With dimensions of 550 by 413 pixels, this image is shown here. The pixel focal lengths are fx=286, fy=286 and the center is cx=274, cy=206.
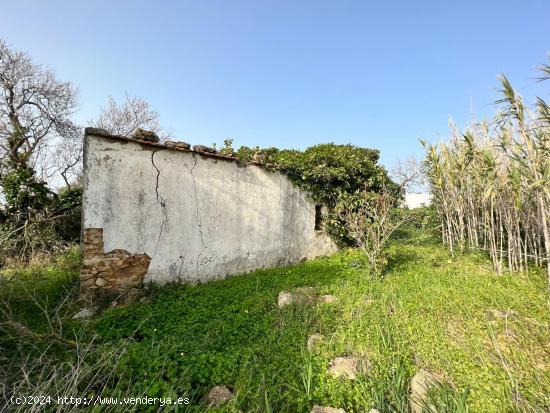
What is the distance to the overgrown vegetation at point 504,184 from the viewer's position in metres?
4.58

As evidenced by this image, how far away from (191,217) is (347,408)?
4050mm

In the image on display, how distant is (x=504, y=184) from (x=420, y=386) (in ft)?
15.4

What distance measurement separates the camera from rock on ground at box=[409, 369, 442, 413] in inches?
97.1

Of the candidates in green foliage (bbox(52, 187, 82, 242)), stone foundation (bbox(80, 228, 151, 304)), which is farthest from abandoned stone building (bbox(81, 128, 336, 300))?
green foliage (bbox(52, 187, 82, 242))

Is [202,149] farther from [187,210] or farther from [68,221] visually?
[68,221]

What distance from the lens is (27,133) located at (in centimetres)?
1185

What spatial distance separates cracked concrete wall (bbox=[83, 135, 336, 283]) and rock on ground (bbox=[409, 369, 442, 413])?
4.03 metres

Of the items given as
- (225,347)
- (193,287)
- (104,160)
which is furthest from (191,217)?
(225,347)

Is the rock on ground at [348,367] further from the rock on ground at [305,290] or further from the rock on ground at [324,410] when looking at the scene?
the rock on ground at [305,290]

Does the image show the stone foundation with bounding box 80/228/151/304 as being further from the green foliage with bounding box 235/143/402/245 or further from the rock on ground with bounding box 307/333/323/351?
the green foliage with bounding box 235/143/402/245

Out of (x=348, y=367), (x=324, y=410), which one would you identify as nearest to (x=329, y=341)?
(x=348, y=367)

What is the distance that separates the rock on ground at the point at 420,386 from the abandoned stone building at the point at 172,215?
4.02 meters

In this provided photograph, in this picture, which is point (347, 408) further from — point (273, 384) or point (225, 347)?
point (225, 347)

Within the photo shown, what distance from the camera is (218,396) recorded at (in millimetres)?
2525
